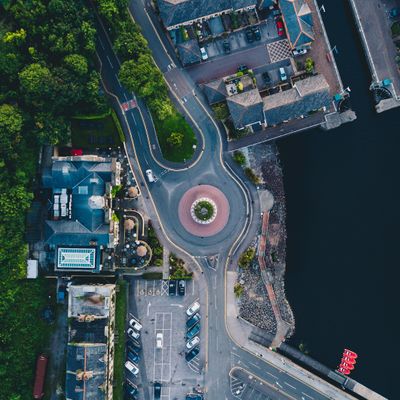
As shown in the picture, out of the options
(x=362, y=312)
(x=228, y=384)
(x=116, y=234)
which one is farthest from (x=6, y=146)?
(x=362, y=312)

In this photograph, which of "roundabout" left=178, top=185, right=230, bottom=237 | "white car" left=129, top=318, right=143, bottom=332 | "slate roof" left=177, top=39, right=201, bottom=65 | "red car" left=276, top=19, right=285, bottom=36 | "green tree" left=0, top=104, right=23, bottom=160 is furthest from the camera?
"roundabout" left=178, top=185, right=230, bottom=237

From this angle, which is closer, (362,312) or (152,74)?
(152,74)

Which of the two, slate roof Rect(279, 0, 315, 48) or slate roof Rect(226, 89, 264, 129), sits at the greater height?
slate roof Rect(279, 0, 315, 48)

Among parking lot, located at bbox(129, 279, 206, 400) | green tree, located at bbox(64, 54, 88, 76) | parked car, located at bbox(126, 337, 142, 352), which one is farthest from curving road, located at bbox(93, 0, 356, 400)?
green tree, located at bbox(64, 54, 88, 76)

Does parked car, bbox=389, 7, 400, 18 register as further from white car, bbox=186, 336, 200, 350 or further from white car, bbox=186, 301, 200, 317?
white car, bbox=186, 336, 200, 350

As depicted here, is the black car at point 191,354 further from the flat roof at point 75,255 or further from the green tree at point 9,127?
the green tree at point 9,127

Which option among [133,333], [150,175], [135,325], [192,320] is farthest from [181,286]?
[150,175]

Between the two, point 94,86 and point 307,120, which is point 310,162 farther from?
point 94,86
